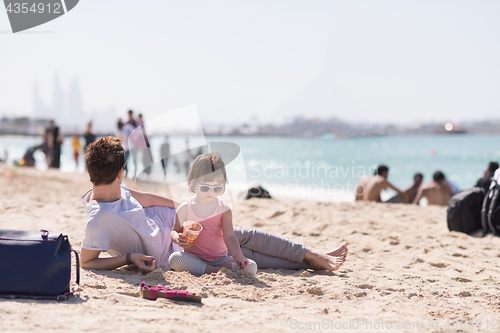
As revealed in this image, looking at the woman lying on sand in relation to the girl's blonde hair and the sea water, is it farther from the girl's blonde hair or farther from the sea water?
the sea water

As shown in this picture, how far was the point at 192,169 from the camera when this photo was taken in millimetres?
2695

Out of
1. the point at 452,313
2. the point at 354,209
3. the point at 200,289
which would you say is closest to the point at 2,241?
the point at 200,289

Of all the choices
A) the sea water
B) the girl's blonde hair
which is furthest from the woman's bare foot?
the sea water

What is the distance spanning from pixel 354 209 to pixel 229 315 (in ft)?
15.2

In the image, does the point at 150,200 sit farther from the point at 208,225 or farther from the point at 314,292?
the point at 314,292

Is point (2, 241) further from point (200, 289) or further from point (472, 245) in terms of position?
point (472, 245)

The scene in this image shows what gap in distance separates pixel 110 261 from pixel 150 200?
0.52 m

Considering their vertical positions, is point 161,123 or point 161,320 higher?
point 161,123

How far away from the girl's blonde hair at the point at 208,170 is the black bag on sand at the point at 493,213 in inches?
132

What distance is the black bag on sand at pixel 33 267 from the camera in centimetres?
205

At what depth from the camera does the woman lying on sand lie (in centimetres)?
254

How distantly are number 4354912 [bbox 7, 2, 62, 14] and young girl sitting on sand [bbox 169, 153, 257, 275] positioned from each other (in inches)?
156

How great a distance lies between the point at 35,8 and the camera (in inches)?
216

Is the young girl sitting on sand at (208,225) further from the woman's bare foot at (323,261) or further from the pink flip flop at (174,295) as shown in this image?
the woman's bare foot at (323,261)
